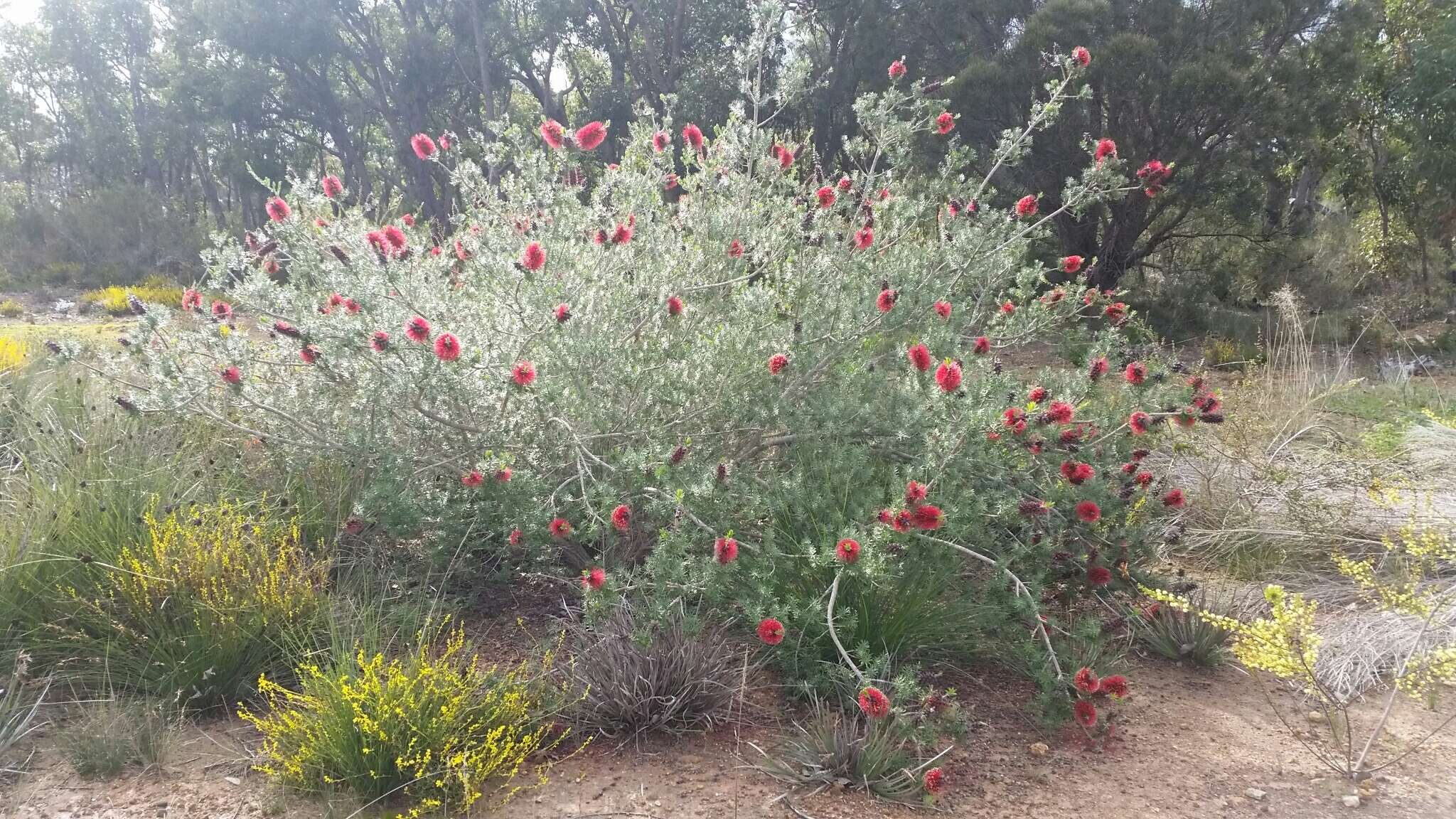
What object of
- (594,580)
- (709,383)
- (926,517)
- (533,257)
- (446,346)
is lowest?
(594,580)

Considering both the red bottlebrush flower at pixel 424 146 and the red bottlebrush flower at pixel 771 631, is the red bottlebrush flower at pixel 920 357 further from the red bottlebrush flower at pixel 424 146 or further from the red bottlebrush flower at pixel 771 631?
the red bottlebrush flower at pixel 424 146

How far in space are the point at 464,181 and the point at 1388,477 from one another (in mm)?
4769

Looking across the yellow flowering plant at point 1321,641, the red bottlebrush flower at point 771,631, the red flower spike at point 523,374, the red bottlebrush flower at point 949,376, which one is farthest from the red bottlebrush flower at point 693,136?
the yellow flowering plant at point 1321,641

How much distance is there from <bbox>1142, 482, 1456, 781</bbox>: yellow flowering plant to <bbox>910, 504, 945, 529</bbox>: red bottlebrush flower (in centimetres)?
74

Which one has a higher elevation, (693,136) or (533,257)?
(693,136)

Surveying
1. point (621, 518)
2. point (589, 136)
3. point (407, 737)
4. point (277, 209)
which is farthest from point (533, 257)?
point (407, 737)

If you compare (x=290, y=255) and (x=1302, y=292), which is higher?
(x=290, y=255)

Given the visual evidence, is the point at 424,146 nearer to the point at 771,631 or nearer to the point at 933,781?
the point at 771,631

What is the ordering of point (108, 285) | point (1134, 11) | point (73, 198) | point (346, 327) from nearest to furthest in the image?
point (346, 327), point (1134, 11), point (108, 285), point (73, 198)

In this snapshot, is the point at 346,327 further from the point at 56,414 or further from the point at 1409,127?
the point at 1409,127

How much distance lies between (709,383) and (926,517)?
119 centimetres

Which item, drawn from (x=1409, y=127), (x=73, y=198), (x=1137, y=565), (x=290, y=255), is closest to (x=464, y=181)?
(x=290, y=255)

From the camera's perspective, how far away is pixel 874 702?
222cm

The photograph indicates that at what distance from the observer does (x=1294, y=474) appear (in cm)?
452
